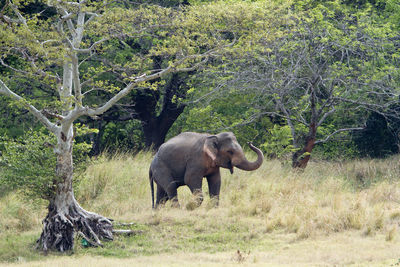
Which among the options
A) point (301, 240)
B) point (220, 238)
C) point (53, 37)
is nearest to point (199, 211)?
point (220, 238)

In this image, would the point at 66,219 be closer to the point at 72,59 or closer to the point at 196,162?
the point at 72,59

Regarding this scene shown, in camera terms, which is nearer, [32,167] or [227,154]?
[32,167]

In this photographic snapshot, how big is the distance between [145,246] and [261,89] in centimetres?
916

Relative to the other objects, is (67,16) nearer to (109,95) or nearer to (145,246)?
(145,246)

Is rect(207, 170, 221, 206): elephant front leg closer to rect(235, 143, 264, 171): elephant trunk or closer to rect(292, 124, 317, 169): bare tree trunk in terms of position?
rect(235, 143, 264, 171): elephant trunk

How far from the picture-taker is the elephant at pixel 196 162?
1573cm

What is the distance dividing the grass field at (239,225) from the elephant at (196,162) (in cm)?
47

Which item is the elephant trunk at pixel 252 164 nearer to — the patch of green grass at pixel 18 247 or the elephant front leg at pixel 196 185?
the elephant front leg at pixel 196 185

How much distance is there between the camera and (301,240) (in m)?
13.0

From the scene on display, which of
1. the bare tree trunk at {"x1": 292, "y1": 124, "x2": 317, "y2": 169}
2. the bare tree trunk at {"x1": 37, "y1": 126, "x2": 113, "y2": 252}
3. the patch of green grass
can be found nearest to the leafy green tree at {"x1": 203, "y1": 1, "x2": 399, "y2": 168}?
the bare tree trunk at {"x1": 292, "y1": 124, "x2": 317, "y2": 169}

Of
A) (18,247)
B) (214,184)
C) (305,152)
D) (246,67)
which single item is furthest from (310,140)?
(18,247)

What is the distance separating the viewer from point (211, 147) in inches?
622

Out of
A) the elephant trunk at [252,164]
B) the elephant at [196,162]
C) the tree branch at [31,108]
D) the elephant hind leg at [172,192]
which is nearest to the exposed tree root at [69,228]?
the tree branch at [31,108]

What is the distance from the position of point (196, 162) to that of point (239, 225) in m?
2.27
